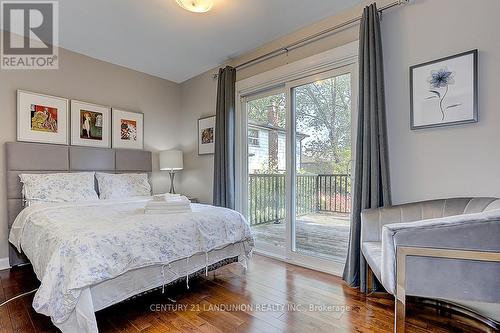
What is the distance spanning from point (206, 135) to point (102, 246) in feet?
8.80

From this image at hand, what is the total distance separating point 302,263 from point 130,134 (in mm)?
3005

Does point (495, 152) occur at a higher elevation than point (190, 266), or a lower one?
higher

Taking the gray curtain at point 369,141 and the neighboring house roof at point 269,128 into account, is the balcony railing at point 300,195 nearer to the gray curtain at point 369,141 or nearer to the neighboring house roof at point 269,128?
the gray curtain at point 369,141

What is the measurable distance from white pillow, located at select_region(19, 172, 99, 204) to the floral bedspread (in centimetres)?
25

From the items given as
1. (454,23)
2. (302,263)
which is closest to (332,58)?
(454,23)

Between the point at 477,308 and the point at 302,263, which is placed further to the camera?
the point at 302,263

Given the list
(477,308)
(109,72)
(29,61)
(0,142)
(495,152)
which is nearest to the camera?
(477,308)

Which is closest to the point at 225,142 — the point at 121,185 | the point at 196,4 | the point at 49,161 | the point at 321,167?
the point at 321,167

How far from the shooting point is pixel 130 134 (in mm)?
3982

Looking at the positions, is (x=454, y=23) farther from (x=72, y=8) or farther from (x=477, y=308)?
(x=72, y=8)

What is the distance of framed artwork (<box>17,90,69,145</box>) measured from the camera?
3029 millimetres

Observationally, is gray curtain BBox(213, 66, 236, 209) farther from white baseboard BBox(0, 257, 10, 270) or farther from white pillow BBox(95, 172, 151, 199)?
white baseboard BBox(0, 257, 10, 270)

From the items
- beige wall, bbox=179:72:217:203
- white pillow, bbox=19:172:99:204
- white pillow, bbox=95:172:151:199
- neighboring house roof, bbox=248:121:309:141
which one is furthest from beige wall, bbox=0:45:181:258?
neighboring house roof, bbox=248:121:309:141

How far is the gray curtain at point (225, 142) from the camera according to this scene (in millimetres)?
3586
